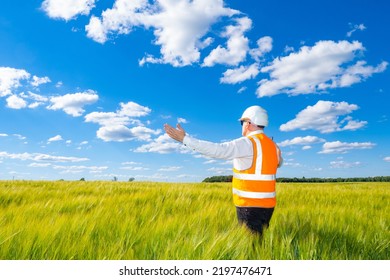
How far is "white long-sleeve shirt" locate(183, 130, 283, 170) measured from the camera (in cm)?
378

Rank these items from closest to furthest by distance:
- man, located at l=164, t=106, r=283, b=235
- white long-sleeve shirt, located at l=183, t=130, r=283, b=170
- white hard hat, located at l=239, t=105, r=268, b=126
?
white long-sleeve shirt, located at l=183, t=130, r=283, b=170 → man, located at l=164, t=106, r=283, b=235 → white hard hat, located at l=239, t=105, r=268, b=126

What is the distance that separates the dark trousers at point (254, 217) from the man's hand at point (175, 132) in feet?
3.68

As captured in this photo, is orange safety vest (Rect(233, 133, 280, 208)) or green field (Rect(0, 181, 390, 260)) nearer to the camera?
green field (Rect(0, 181, 390, 260))

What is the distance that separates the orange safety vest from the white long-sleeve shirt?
0.06m

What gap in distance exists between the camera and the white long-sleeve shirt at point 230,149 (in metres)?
3.78

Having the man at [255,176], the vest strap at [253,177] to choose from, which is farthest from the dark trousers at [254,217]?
the vest strap at [253,177]

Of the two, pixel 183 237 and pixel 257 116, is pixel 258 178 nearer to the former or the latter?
pixel 257 116

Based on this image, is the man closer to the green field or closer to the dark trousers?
the dark trousers

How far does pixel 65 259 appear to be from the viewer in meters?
3.25

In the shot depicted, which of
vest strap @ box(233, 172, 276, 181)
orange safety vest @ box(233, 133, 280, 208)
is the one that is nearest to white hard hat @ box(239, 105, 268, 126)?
orange safety vest @ box(233, 133, 280, 208)

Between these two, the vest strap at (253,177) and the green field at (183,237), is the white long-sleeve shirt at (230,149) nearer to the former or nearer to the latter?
the vest strap at (253,177)

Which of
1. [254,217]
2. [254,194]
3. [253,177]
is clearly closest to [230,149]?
[253,177]

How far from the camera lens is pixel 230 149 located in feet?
12.7

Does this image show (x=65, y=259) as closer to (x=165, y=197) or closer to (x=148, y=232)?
(x=148, y=232)
